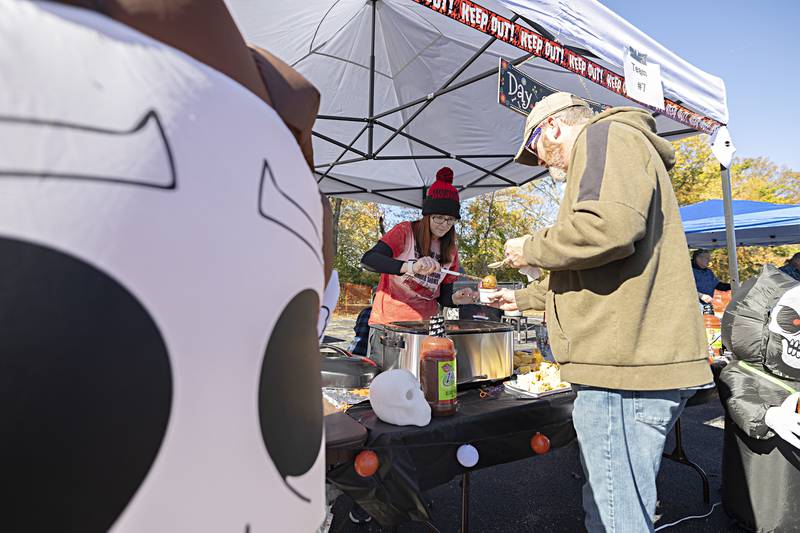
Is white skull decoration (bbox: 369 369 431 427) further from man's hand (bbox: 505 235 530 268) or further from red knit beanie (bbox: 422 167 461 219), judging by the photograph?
red knit beanie (bbox: 422 167 461 219)

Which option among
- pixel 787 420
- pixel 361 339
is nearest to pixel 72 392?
pixel 787 420

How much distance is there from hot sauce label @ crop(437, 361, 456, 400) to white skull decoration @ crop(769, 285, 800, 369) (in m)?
1.62

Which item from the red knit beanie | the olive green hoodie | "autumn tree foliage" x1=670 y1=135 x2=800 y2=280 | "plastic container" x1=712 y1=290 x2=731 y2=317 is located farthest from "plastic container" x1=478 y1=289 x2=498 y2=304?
"autumn tree foliage" x1=670 y1=135 x2=800 y2=280

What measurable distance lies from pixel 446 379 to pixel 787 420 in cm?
158

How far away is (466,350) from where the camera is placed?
162 cm

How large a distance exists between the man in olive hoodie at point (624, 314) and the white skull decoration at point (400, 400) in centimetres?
45

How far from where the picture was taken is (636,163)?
117 centimetres

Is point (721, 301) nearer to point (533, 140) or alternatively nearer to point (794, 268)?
point (533, 140)

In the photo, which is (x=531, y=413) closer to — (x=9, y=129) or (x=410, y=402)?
(x=410, y=402)

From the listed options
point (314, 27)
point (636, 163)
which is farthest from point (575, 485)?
point (314, 27)

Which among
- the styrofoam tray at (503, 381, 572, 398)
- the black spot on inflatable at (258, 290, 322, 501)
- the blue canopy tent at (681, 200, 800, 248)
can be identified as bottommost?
the styrofoam tray at (503, 381, 572, 398)

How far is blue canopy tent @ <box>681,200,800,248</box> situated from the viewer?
619 centimetres

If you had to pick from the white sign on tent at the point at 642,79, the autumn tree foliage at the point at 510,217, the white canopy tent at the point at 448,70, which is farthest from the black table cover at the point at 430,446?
the autumn tree foliage at the point at 510,217

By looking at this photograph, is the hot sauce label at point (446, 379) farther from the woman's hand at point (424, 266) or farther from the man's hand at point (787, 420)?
the man's hand at point (787, 420)
